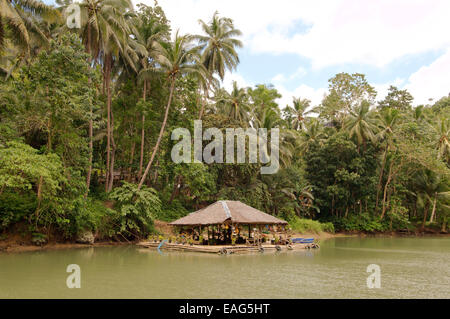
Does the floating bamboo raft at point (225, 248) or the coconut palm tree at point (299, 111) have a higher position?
the coconut palm tree at point (299, 111)

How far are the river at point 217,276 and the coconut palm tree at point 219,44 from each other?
1447 centimetres

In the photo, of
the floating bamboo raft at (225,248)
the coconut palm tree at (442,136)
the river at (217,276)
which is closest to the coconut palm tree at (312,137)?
the coconut palm tree at (442,136)

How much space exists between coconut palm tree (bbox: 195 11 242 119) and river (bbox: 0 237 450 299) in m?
14.5

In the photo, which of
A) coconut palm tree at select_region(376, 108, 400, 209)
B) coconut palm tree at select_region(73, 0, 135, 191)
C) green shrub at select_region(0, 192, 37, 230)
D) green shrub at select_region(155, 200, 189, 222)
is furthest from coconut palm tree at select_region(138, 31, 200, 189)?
coconut palm tree at select_region(376, 108, 400, 209)

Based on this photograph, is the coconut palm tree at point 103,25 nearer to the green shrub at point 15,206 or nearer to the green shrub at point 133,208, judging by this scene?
the green shrub at point 133,208

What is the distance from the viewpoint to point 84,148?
17969 millimetres

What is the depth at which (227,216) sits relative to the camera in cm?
1684

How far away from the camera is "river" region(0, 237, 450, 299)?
8344 mm

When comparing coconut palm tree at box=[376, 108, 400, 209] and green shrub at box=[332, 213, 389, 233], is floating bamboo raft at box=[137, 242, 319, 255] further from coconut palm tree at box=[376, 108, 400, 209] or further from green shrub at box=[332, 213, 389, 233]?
coconut palm tree at box=[376, 108, 400, 209]

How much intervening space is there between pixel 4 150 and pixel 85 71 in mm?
5253

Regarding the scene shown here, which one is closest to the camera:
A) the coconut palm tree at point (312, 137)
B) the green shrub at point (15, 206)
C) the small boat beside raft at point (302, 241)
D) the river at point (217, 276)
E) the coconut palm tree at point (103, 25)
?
the river at point (217, 276)

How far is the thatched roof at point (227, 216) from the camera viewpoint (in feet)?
55.7
